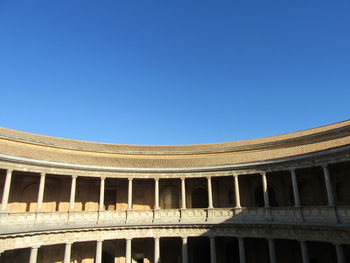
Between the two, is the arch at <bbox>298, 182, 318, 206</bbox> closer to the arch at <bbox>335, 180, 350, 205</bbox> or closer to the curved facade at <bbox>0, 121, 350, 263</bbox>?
the curved facade at <bbox>0, 121, 350, 263</bbox>

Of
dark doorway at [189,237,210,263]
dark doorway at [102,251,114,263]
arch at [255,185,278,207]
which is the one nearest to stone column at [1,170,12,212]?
dark doorway at [102,251,114,263]

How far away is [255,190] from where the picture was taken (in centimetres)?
2577

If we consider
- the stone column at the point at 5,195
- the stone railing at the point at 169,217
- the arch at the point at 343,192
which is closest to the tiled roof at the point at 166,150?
the stone column at the point at 5,195

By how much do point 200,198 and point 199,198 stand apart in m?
0.10

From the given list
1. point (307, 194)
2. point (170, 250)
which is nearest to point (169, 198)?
point (170, 250)

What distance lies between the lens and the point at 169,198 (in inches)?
1086

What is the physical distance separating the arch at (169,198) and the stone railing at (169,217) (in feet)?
10.7

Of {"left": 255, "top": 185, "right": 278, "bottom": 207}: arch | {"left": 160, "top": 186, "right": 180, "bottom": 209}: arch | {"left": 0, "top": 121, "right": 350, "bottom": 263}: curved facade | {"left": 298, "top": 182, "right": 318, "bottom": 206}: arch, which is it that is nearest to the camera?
{"left": 0, "top": 121, "right": 350, "bottom": 263}: curved facade

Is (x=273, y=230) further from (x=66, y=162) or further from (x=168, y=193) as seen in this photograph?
(x=66, y=162)

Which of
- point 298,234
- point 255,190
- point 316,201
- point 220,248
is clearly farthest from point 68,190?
point 316,201

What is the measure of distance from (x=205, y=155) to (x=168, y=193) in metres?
5.59

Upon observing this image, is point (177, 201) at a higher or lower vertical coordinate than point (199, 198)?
lower

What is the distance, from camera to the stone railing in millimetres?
18031

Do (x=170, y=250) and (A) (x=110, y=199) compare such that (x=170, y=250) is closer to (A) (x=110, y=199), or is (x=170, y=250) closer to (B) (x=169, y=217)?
(B) (x=169, y=217)
